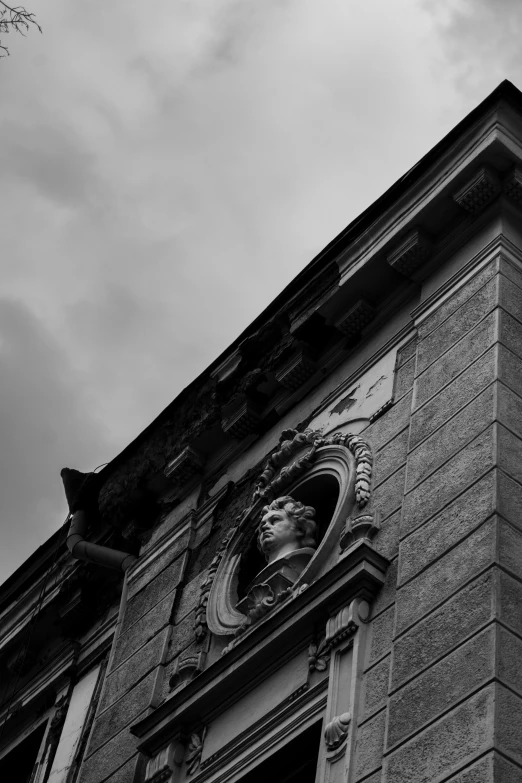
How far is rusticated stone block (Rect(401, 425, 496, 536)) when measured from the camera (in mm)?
8203

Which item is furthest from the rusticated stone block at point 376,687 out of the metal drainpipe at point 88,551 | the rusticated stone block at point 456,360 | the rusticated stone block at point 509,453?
the metal drainpipe at point 88,551

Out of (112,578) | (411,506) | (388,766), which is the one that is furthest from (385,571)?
(112,578)

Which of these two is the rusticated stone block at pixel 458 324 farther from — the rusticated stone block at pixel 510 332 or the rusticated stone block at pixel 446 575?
the rusticated stone block at pixel 446 575

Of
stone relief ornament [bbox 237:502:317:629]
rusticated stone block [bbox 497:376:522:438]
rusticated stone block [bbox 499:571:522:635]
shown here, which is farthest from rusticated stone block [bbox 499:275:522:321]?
rusticated stone block [bbox 499:571:522:635]

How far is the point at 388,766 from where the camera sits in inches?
279

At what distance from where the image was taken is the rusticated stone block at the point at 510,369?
8773 mm

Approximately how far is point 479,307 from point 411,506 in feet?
5.67

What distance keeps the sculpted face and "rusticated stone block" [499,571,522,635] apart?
8.70 feet

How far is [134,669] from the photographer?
11.1 m

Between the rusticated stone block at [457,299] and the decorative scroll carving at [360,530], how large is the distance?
1668mm

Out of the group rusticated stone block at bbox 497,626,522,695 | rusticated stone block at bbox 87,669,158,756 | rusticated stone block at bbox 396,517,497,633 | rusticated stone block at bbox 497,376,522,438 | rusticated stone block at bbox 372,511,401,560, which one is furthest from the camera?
rusticated stone block at bbox 87,669,158,756

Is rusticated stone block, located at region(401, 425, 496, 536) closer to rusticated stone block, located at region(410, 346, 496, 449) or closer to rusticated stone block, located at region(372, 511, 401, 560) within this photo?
rusticated stone block, located at region(372, 511, 401, 560)

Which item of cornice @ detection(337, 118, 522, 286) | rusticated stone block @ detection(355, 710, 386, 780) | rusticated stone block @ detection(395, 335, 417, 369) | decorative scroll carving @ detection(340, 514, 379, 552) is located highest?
cornice @ detection(337, 118, 522, 286)

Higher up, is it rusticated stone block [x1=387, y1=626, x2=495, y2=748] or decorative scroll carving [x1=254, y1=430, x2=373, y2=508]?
decorative scroll carving [x1=254, y1=430, x2=373, y2=508]
